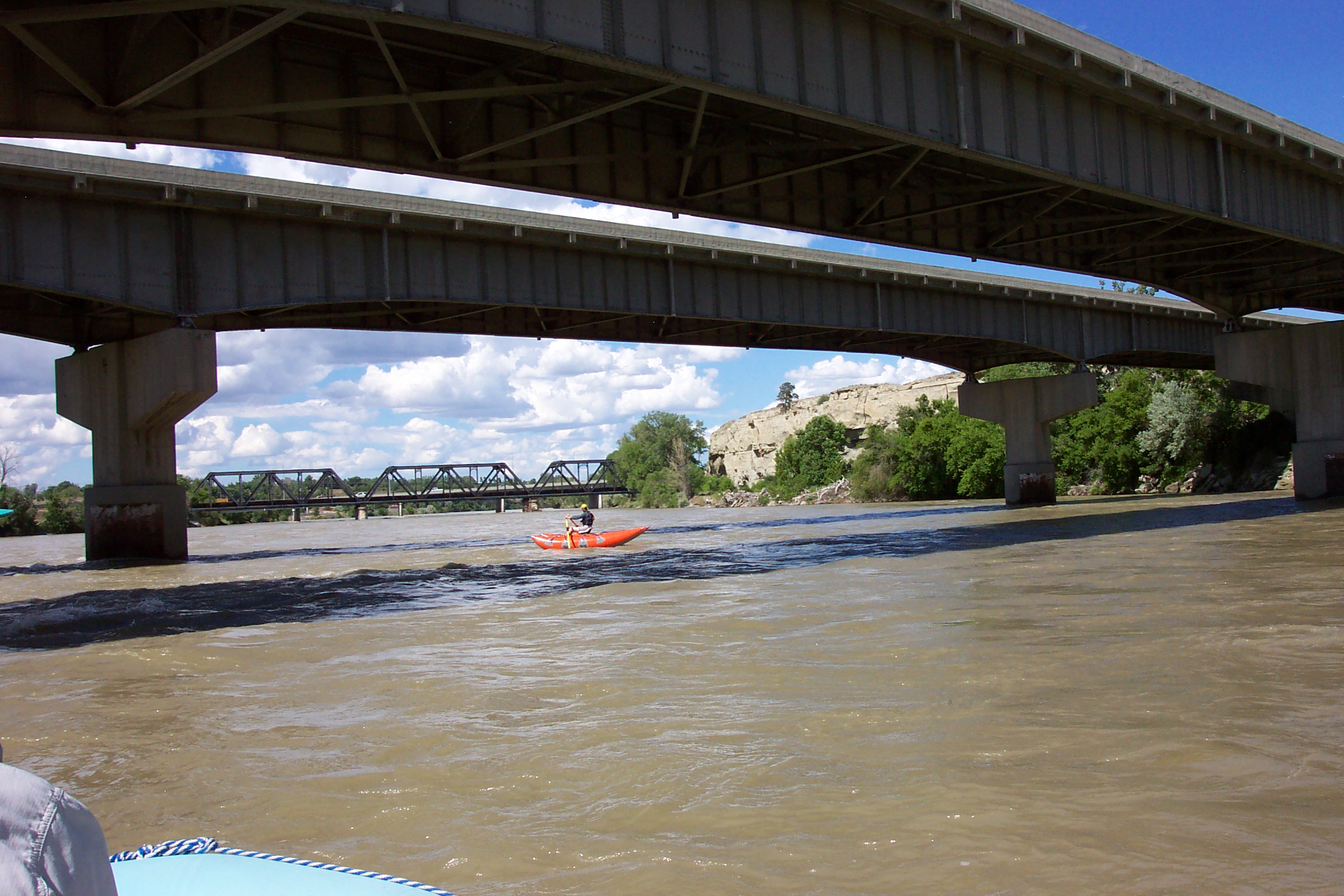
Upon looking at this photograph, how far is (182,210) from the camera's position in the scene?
2233 centimetres

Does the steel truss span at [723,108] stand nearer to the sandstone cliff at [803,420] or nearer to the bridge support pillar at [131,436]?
the bridge support pillar at [131,436]

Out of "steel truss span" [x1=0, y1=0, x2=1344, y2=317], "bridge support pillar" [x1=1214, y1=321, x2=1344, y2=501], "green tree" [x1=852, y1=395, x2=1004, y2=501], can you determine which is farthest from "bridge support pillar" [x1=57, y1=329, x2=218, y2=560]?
"green tree" [x1=852, y1=395, x2=1004, y2=501]

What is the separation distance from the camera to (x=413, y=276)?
2520 cm

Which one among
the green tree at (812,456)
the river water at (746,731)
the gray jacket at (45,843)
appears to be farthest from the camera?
the green tree at (812,456)

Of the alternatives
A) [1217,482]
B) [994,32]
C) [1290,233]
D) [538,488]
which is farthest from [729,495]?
[994,32]

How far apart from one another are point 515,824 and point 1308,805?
3673 millimetres

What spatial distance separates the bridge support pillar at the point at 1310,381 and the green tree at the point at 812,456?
145 feet

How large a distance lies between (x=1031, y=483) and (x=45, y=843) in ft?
139

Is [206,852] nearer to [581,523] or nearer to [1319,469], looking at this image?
[581,523]

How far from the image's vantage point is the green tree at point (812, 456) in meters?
77.8

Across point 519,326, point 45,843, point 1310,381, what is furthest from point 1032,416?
point 45,843

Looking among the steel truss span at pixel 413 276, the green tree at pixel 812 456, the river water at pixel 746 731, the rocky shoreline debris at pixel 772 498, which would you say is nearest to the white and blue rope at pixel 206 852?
the river water at pixel 746 731

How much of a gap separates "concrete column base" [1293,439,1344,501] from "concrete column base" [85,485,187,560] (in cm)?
3423

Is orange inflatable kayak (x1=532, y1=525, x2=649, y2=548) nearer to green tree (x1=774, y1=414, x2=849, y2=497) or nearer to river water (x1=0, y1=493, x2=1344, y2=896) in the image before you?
river water (x1=0, y1=493, x2=1344, y2=896)
